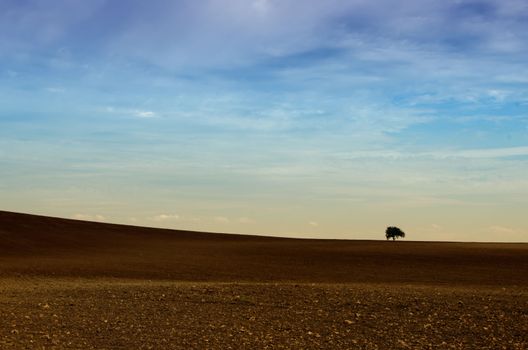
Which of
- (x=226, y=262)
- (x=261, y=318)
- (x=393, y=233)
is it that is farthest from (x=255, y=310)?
(x=393, y=233)

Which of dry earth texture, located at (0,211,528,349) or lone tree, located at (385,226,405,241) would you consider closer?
dry earth texture, located at (0,211,528,349)

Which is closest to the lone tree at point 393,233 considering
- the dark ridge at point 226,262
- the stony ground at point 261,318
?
the dark ridge at point 226,262

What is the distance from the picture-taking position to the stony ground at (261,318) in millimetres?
15258

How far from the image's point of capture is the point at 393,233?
86500mm

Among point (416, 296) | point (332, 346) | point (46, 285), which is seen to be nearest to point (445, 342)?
point (332, 346)

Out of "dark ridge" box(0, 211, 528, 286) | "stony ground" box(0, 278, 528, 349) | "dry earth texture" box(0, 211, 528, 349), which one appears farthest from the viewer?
"dark ridge" box(0, 211, 528, 286)

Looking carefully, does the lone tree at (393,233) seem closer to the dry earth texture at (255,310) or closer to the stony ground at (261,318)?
the dry earth texture at (255,310)

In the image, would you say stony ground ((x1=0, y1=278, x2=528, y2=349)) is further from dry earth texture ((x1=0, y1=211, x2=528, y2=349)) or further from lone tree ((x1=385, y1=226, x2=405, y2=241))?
lone tree ((x1=385, y1=226, x2=405, y2=241))

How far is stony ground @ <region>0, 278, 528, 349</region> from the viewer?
601 inches

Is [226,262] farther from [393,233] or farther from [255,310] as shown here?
[393,233]

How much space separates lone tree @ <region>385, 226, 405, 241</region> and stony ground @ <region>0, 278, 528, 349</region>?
64.3 meters

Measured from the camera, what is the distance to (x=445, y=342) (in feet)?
50.2

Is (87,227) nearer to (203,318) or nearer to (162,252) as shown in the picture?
(162,252)

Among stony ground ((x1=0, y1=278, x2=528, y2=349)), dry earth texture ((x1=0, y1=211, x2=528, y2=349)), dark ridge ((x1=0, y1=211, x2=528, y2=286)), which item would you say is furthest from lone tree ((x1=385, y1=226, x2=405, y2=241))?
stony ground ((x1=0, y1=278, x2=528, y2=349))
